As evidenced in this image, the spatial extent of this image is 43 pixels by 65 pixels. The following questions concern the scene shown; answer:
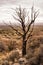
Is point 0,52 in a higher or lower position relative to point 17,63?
lower

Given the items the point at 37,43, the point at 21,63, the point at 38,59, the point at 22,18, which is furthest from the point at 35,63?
the point at 22,18

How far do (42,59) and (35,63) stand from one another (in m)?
0.66

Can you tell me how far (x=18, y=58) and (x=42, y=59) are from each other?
12.8ft

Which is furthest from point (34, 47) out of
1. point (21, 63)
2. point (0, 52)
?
point (0, 52)

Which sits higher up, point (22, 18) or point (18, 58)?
point (22, 18)

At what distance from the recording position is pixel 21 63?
742 inches

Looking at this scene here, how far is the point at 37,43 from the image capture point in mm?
22250

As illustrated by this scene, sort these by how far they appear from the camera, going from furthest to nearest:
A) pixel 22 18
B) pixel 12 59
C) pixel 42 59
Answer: pixel 22 18
pixel 12 59
pixel 42 59

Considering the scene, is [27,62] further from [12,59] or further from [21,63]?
[12,59]

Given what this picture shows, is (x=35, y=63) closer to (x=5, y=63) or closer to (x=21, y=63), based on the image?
(x=21, y=63)

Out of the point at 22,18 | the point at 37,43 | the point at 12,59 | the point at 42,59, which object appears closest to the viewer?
the point at 42,59

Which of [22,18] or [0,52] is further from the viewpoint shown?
[0,52]

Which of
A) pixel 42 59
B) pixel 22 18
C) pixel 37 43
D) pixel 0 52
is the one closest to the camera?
pixel 42 59

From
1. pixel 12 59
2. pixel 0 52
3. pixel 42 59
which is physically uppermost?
pixel 42 59
